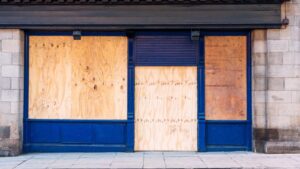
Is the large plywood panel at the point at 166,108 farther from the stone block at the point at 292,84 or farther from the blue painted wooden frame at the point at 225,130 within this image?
the stone block at the point at 292,84

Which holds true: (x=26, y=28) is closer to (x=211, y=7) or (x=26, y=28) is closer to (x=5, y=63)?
(x=5, y=63)

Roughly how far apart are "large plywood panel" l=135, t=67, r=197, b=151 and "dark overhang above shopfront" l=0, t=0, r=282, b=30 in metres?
1.37

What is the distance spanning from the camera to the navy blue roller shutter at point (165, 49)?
38.0 ft

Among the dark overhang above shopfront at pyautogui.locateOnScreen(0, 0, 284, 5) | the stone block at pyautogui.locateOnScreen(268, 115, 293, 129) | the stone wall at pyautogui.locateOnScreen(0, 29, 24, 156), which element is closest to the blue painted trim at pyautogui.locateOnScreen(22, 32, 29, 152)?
the stone wall at pyautogui.locateOnScreen(0, 29, 24, 156)

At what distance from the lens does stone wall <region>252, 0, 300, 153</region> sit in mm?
→ 11133

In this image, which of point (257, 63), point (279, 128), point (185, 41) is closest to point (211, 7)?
point (185, 41)

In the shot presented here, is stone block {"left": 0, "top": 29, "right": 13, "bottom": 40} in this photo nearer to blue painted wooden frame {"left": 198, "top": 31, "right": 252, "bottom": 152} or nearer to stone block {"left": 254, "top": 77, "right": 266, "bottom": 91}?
blue painted wooden frame {"left": 198, "top": 31, "right": 252, "bottom": 152}

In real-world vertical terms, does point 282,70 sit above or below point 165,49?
below

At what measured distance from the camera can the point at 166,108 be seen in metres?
11.6

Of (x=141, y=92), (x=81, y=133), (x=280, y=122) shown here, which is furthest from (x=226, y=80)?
(x=81, y=133)

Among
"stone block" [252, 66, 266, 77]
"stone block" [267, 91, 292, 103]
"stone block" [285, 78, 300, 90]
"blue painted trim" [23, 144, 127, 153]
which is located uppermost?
"stone block" [252, 66, 266, 77]

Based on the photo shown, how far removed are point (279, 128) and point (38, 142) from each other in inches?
265

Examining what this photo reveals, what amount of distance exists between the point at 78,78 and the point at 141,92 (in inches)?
72.3

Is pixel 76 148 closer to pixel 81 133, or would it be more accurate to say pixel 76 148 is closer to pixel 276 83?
pixel 81 133
